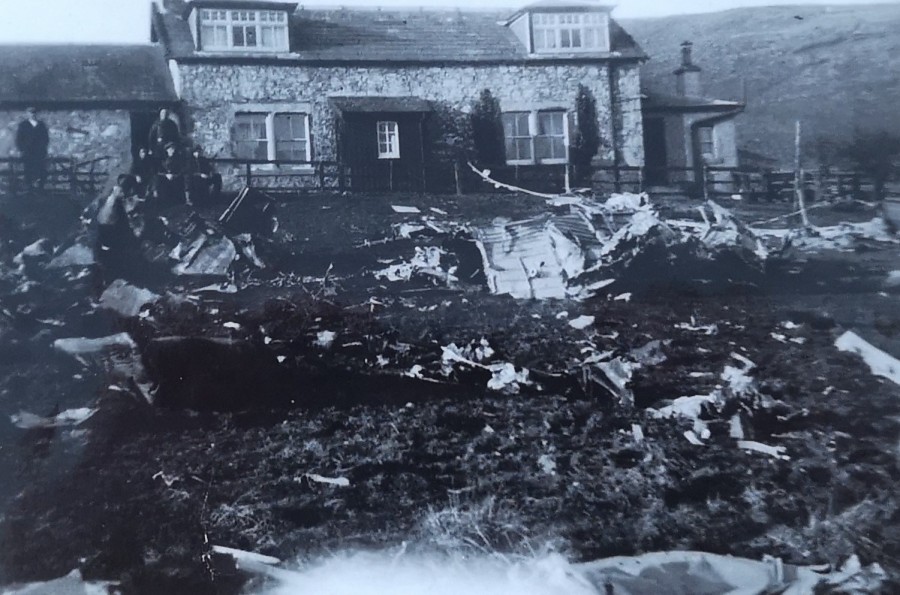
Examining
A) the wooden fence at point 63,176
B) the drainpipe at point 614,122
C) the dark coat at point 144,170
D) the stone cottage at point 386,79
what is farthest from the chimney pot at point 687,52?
the wooden fence at point 63,176

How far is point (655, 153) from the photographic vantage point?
3.03 meters

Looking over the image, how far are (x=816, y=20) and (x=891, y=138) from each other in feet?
2.09

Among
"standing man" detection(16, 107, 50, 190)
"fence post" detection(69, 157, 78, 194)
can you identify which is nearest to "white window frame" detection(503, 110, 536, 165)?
"fence post" detection(69, 157, 78, 194)

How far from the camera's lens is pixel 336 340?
267cm

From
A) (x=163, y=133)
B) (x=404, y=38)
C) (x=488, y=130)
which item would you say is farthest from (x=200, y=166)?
(x=488, y=130)

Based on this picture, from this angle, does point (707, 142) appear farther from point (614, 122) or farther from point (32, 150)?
point (32, 150)

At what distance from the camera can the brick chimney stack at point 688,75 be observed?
3.03 m

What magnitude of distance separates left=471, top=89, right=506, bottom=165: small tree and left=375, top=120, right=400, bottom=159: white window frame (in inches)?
13.8

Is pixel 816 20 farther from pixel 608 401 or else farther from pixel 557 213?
pixel 608 401

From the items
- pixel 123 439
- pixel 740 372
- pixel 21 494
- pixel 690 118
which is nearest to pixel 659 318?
pixel 740 372

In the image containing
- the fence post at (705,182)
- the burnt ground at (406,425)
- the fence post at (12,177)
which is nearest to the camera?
the burnt ground at (406,425)

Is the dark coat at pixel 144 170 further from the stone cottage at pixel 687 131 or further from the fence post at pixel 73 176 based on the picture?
the stone cottage at pixel 687 131

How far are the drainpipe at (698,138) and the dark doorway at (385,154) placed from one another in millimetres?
1199

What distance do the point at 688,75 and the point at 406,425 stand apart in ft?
6.68
